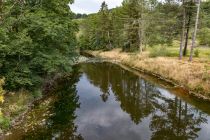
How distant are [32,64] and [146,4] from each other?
41.0 metres

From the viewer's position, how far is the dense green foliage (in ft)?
60.8

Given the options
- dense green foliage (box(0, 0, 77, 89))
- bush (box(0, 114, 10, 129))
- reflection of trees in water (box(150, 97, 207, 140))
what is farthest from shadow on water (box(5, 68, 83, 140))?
reflection of trees in water (box(150, 97, 207, 140))

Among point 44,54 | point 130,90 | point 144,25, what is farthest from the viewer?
point 144,25

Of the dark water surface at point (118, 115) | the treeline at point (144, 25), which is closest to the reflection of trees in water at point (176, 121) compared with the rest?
the dark water surface at point (118, 115)

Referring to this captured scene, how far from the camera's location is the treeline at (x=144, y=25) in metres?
41.9

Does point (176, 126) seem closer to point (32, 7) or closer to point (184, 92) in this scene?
point (184, 92)

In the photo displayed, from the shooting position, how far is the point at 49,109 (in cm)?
1906

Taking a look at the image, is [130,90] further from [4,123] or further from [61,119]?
[4,123]

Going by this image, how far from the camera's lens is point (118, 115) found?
61.9ft

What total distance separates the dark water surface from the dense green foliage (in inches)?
110

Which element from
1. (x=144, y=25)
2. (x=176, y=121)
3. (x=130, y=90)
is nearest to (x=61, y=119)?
(x=176, y=121)

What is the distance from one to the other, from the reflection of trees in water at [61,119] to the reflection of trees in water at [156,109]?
385 cm

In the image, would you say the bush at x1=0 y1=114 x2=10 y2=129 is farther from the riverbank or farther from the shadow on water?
the riverbank

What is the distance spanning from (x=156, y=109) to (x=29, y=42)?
434 inches
